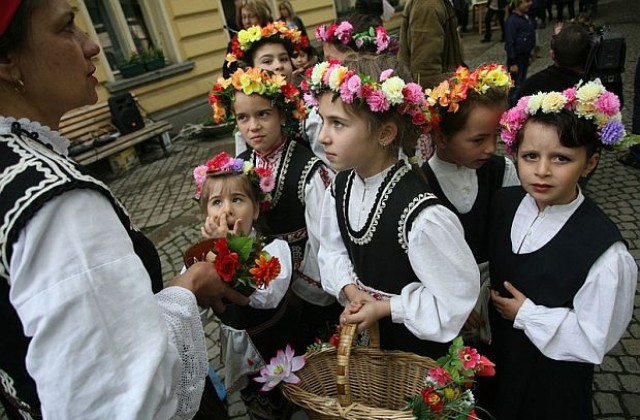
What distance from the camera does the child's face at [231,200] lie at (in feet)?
7.00

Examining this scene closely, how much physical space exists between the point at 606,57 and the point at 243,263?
3995 mm

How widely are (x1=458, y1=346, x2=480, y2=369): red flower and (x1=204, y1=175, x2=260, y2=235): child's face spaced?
46.7 inches

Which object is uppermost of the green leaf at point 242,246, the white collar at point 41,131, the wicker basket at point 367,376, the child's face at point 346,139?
the white collar at point 41,131

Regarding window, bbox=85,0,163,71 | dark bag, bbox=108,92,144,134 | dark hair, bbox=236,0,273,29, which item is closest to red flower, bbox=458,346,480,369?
dark hair, bbox=236,0,273,29

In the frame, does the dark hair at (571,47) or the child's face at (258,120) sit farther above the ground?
the child's face at (258,120)

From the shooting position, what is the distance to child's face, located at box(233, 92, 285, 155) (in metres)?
2.35

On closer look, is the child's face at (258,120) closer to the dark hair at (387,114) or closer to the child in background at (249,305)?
the child in background at (249,305)

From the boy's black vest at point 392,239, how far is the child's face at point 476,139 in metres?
0.36

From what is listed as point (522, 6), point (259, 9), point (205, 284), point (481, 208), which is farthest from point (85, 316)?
point (522, 6)

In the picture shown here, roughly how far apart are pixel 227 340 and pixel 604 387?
2179 millimetres

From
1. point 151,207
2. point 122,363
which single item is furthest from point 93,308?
point 151,207

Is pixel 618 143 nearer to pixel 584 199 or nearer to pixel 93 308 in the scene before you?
pixel 584 199

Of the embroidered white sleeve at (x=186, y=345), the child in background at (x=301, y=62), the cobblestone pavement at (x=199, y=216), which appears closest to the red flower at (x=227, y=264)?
the embroidered white sleeve at (x=186, y=345)

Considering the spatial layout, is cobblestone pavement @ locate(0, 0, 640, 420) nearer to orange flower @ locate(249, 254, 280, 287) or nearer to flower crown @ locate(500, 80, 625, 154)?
orange flower @ locate(249, 254, 280, 287)
